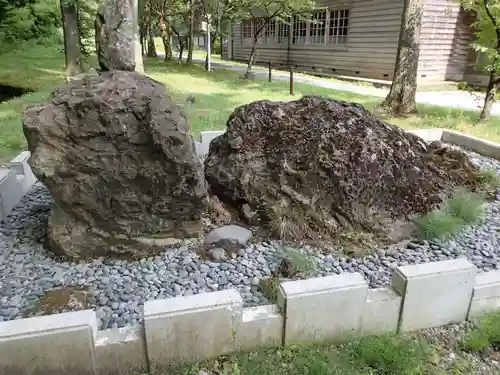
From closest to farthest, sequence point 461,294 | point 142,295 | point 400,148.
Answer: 1. point 461,294
2. point 142,295
3. point 400,148

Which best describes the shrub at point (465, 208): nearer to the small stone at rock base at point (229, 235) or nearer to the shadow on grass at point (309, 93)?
the small stone at rock base at point (229, 235)

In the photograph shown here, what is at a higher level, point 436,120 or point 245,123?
point 245,123

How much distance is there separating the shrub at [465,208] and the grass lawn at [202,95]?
3.43m

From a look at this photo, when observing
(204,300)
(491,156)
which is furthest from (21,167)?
(491,156)

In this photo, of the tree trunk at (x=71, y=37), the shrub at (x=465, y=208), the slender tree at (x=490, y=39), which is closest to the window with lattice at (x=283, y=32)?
the tree trunk at (x=71, y=37)

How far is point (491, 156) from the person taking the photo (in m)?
6.07

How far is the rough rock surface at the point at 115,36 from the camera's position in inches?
154

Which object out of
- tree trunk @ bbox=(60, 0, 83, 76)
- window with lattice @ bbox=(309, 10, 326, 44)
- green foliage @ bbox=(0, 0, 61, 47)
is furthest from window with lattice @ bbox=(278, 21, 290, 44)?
tree trunk @ bbox=(60, 0, 83, 76)

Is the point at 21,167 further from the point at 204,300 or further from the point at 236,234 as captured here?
the point at 204,300

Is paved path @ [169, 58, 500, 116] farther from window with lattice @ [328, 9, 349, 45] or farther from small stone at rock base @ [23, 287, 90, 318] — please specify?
small stone at rock base @ [23, 287, 90, 318]

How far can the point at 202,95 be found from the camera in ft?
34.8

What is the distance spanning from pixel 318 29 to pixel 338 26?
4.48ft

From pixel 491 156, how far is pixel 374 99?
4.87 m

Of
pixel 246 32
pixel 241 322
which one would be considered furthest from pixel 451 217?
pixel 246 32
